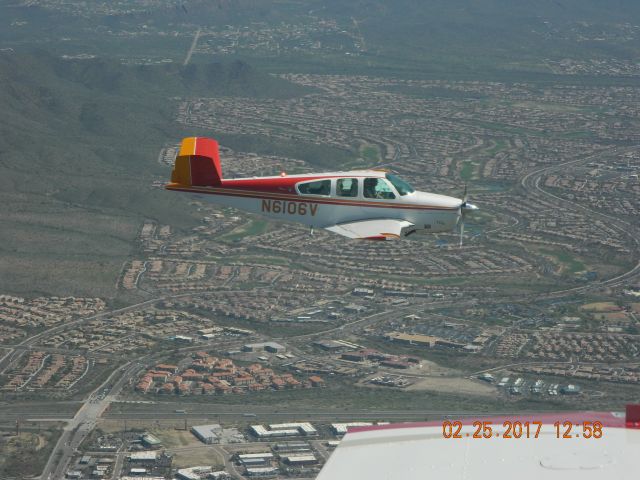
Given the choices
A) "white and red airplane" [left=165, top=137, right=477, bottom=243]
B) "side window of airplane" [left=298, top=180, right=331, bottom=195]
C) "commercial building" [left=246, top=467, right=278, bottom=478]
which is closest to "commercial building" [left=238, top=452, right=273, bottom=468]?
"commercial building" [left=246, top=467, right=278, bottom=478]

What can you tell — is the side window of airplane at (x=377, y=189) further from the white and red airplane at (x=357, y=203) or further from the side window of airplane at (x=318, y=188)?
the side window of airplane at (x=318, y=188)

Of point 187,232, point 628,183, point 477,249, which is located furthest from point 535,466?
point 628,183

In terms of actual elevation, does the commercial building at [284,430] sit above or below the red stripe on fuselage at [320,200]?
below

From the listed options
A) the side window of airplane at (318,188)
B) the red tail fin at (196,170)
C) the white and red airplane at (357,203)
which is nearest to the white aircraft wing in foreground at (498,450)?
the white and red airplane at (357,203)

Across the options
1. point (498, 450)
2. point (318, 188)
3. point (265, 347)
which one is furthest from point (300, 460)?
point (498, 450)

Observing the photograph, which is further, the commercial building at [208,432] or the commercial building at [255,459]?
the commercial building at [208,432]

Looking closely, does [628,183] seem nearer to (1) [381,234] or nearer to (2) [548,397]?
(2) [548,397]

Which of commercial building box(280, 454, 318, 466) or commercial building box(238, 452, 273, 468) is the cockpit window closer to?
commercial building box(280, 454, 318, 466)
